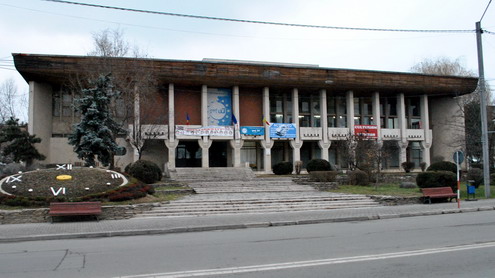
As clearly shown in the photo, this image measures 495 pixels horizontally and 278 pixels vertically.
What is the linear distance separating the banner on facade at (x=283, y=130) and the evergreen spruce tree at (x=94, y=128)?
20825 mm

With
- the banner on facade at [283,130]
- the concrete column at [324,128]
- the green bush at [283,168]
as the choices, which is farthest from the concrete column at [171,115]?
the concrete column at [324,128]

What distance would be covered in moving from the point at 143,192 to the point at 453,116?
40954 mm

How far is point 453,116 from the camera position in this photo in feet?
155

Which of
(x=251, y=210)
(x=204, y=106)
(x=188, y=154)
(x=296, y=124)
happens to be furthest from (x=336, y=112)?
(x=251, y=210)

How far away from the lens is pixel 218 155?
44875 millimetres

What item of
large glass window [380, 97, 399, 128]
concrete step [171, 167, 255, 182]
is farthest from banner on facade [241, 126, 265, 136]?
large glass window [380, 97, 399, 128]

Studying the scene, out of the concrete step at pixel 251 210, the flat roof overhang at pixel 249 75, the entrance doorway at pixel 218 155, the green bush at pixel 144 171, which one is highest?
the flat roof overhang at pixel 249 75

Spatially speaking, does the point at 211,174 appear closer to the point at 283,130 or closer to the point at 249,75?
the point at 249,75

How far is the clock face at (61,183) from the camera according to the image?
1719 centimetres

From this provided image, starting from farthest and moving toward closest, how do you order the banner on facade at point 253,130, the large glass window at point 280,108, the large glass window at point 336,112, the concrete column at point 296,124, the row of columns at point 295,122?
the large glass window at point 336,112 → the large glass window at point 280,108 → the concrete column at point 296,124 → the banner on facade at point 253,130 → the row of columns at point 295,122

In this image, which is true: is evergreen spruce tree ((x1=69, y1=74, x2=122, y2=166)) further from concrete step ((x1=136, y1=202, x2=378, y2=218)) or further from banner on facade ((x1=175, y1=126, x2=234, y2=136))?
banner on facade ((x1=175, y1=126, x2=234, y2=136))

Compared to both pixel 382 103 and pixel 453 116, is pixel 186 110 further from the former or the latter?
pixel 453 116

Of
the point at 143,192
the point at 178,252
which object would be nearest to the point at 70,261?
the point at 178,252

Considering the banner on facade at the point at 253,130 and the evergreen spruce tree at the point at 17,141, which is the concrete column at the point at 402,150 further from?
the evergreen spruce tree at the point at 17,141
